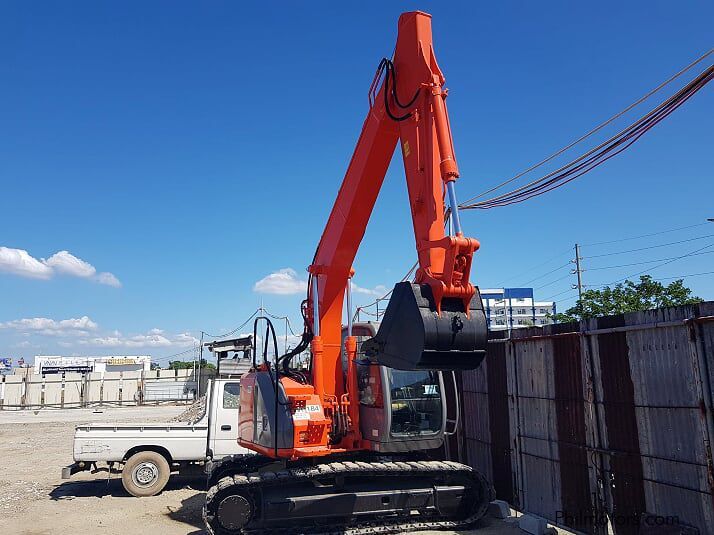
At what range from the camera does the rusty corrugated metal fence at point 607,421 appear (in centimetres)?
594

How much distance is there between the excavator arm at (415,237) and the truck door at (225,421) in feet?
11.4

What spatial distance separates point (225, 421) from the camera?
11016 mm

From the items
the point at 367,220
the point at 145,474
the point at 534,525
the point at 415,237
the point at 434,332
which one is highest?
the point at 367,220

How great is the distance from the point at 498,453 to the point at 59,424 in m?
22.9

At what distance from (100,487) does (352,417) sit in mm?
6522

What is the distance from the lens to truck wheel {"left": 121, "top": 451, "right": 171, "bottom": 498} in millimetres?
10594

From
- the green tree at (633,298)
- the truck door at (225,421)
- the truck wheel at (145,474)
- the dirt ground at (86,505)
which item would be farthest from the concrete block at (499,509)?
the green tree at (633,298)

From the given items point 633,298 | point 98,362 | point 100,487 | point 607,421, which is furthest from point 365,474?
point 98,362

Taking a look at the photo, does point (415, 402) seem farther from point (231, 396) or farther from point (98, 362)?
point (98, 362)

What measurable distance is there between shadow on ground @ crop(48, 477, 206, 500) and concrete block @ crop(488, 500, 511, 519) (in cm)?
562

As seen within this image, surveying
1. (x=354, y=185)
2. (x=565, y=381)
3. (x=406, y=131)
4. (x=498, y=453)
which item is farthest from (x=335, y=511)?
(x=406, y=131)

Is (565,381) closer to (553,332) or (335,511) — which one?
(553,332)

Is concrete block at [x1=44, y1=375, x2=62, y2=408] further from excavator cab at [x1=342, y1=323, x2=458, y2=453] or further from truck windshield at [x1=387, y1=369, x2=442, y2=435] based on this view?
truck windshield at [x1=387, y1=369, x2=442, y2=435]

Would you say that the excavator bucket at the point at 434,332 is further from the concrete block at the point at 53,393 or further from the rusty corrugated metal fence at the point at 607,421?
the concrete block at the point at 53,393
